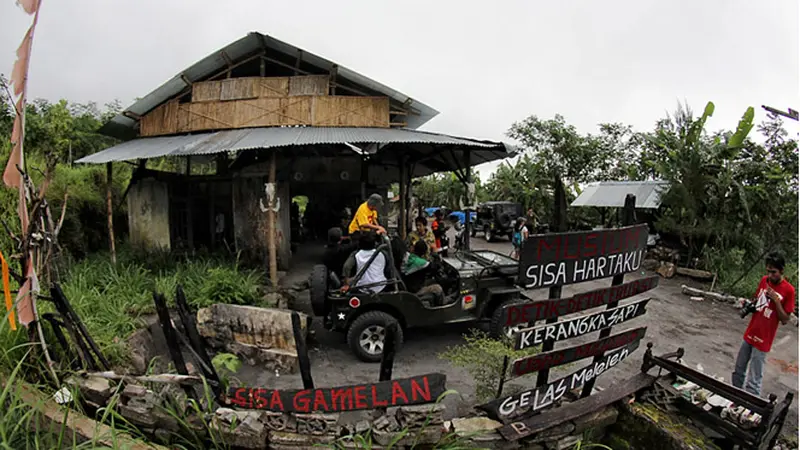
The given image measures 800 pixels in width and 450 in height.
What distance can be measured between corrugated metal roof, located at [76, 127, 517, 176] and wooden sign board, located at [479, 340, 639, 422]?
5.20 meters

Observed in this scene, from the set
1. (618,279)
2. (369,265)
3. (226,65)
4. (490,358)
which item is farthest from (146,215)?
(618,279)

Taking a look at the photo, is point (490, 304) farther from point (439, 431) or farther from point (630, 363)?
point (439, 431)

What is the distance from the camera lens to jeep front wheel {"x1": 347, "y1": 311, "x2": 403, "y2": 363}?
5.44 meters

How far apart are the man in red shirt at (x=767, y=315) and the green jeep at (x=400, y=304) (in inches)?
104

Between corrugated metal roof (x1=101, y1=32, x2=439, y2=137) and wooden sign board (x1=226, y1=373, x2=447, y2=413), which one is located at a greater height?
corrugated metal roof (x1=101, y1=32, x2=439, y2=137)

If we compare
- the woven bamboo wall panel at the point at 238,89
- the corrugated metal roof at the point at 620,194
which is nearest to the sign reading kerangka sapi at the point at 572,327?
the woven bamboo wall panel at the point at 238,89

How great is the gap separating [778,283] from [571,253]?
9.23 feet

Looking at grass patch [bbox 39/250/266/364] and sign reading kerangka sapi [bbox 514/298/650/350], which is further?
grass patch [bbox 39/250/266/364]

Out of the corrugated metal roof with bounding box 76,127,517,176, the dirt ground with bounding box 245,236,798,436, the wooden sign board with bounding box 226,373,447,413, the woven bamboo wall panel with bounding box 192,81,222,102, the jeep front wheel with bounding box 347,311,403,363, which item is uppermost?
the woven bamboo wall panel with bounding box 192,81,222,102

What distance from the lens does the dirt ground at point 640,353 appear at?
16.4ft

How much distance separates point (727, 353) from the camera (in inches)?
243

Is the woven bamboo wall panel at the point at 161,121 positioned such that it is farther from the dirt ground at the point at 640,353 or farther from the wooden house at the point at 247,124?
the dirt ground at the point at 640,353

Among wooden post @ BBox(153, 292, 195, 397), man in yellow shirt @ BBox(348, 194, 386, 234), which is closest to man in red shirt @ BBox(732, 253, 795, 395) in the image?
man in yellow shirt @ BBox(348, 194, 386, 234)

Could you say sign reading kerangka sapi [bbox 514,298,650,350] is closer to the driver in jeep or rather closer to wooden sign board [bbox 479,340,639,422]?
wooden sign board [bbox 479,340,639,422]
